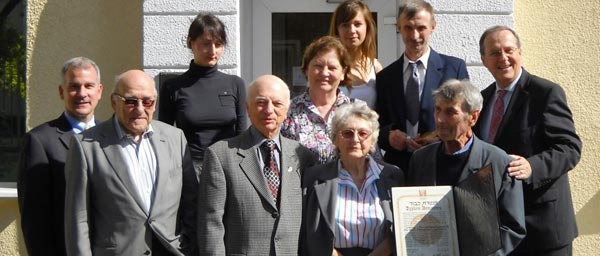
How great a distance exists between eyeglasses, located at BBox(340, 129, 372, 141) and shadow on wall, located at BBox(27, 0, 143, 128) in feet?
9.03

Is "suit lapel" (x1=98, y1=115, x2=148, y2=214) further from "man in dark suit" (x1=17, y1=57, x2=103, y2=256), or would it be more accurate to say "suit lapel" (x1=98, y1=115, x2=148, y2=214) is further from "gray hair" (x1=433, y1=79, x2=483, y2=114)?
"gray hair" (x1=433, y1=79, x2=483, y2=114)

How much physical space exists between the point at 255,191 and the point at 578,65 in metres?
3.28

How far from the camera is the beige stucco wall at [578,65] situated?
625cm

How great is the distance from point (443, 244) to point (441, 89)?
29.2 inches

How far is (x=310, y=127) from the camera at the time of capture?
4.48 m

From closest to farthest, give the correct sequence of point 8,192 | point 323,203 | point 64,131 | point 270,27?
point 323,203 < point 64,131 < point 8,192 < point 270,27

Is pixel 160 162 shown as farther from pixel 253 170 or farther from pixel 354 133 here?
pixel 354 133

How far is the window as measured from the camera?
21.6 ft

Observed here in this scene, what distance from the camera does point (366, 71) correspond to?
16.6 feet

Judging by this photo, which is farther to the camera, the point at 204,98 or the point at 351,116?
the point at 204,98

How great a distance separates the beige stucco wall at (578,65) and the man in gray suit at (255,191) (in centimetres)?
285

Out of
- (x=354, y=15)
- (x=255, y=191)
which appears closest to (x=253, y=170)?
(x=255, y=191)

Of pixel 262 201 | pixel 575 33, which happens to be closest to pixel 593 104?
pixel 575 33

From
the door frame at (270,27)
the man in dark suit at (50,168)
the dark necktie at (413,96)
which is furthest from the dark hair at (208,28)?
the door frame at (270,27)
